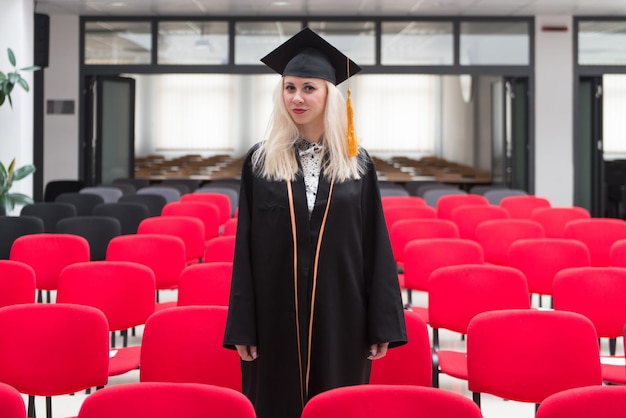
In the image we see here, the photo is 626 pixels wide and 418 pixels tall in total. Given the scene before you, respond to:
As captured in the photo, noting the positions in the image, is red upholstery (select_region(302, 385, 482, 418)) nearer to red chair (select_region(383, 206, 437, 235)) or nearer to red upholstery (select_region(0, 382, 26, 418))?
red upholstery (select_region(0, 382, 26, 418))

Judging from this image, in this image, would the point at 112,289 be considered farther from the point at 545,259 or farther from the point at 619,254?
the point at 619,254

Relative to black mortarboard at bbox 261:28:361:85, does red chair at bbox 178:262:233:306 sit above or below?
below

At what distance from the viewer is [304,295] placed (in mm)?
2766

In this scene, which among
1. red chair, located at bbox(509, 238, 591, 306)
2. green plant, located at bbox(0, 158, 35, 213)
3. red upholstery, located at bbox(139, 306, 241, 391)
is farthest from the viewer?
green plant, located at bbox(0, 158, 35, 213)

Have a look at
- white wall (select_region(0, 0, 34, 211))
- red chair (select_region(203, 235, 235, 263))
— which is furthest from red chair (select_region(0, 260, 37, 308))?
white wall (select_region(0, 0, 34, 211))

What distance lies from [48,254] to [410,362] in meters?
3.28

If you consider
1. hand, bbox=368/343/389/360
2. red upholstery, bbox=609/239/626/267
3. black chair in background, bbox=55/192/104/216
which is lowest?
hand, bbox=368/343/389/360

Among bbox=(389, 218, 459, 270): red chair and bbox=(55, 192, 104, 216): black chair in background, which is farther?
bbox=(55, 192, 104, 216): black chair in background

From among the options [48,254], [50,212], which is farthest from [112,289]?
[50,212]

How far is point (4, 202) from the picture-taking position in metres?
9.85

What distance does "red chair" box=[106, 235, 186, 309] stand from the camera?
593cm

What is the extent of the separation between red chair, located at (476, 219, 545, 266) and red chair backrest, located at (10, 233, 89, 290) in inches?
121

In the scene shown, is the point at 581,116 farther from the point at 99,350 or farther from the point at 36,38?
the point at 99,350

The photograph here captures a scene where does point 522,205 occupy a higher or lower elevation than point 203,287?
higher
